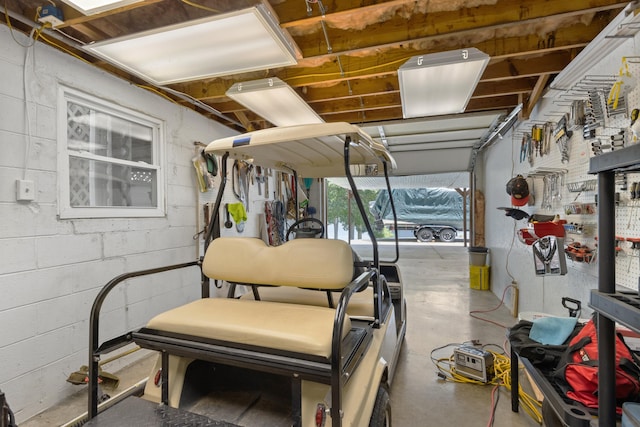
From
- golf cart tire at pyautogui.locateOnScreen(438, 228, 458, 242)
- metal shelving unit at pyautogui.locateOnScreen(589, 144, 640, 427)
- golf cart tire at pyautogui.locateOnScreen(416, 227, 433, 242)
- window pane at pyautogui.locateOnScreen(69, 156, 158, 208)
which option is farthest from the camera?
golf cart tire at pyautogui.locateOnScreen(416, 227, 433, 242)

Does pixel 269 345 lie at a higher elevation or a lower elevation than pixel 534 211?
lower

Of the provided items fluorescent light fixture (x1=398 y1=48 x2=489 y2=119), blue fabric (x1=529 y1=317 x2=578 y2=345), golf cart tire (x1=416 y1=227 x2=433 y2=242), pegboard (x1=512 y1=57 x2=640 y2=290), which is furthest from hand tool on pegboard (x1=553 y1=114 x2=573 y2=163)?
golf cart tire (x1=416 y1=227 x2=433 y2=242)

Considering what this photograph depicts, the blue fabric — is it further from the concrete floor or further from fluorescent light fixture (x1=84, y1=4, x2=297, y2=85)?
fluorescent light fixture (x1=84, y1=4, x2=297, y2=85)

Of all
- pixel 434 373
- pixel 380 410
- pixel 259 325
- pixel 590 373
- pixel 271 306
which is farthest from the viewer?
pixel 434 373

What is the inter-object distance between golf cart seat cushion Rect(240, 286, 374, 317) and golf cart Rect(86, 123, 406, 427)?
20mm

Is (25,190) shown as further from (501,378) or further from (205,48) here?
(501,378)

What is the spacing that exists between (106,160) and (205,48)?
1.47 metres

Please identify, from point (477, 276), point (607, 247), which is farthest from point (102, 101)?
point (477, 276)

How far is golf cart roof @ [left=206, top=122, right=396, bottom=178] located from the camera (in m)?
1.69

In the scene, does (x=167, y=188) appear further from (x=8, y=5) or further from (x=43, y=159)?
(x=8, y=5)

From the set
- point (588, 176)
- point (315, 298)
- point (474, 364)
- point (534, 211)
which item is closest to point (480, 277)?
point (534, 211)

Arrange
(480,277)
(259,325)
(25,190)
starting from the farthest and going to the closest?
(480,277), (25,190), (259,325)

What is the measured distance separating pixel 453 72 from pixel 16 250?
3722 millimetres

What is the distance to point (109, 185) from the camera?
2.88m
